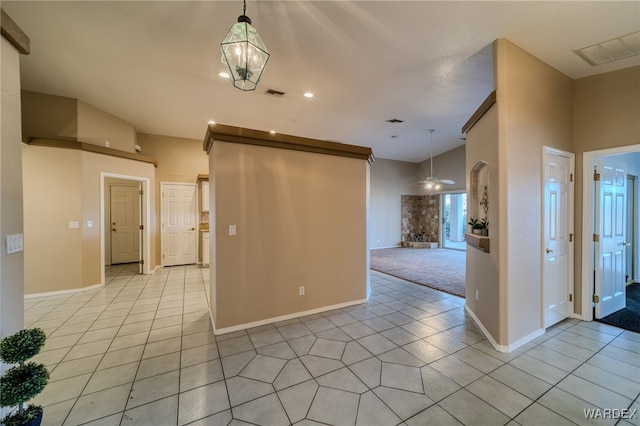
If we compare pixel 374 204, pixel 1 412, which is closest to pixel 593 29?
pixel 1 412

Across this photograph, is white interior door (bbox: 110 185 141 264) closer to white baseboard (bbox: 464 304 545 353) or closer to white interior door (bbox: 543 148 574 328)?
white baseboard (bbox: 464 304 545 353)

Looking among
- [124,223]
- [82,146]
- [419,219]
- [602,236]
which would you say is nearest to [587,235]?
[602,236]

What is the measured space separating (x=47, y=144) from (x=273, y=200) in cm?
428

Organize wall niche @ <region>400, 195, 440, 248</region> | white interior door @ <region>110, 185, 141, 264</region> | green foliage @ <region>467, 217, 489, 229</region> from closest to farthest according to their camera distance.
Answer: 1. green foliage @ <region>467, 217, 489, 229</region>
2. white interior door @ <region>110, 185, 141, 264</region>
3. wall niche @ <region>400, 195, 440, 248</region>

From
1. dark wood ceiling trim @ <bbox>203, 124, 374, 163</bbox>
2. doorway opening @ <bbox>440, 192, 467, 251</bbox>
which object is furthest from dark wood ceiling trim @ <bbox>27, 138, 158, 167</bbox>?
doorway opening @ <bbox>440, 192, 467, 251</bbox>

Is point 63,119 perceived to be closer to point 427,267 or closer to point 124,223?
point 124,223

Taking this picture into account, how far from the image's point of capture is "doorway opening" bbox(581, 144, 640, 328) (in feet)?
10.4

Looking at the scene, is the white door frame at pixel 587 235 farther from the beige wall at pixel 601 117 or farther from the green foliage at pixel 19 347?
the green foliage at pixel 19 347

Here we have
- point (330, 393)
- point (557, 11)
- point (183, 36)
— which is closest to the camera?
point (330, 393)

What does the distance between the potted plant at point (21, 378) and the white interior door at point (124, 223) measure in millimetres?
6528

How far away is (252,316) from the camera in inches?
122

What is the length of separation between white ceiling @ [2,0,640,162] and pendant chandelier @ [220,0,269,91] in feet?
2.89

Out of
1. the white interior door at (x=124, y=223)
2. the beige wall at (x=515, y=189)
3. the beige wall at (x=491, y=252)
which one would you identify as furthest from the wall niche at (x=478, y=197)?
the white interior door at (x=124, y=223)

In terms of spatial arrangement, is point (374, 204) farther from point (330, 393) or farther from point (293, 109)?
point (330, 393)
